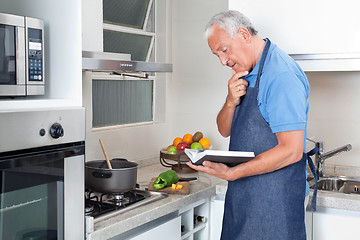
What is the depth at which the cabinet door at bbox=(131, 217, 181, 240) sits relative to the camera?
1.92m

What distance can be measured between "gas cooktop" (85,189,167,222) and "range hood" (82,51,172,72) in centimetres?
52

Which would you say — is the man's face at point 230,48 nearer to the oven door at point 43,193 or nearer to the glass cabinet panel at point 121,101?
the oven door at point 43,193

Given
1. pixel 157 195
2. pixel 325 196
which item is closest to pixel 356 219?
pixel 325 196

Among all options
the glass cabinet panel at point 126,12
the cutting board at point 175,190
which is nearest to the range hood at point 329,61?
the cutting board at point 175,190

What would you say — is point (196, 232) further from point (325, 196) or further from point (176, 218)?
point (325, 196)

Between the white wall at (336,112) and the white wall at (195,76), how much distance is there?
567mm

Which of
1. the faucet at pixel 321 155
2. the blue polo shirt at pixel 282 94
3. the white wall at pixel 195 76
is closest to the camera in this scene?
the blue polo shirt at pixel 282 94

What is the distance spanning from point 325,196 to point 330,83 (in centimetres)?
84

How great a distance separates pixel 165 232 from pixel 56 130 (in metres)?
0.78

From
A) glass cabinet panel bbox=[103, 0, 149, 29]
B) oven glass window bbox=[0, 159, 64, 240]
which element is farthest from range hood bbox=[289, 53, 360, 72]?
oven glass window bbox=[0, 159, 64, 240]

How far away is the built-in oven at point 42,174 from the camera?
1354mm

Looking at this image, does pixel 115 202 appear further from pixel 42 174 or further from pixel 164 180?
pixel 42 174

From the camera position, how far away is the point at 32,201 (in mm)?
1449

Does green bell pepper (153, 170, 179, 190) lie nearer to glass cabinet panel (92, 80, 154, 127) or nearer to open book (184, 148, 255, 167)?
open book (184, 148, 255, 167)
